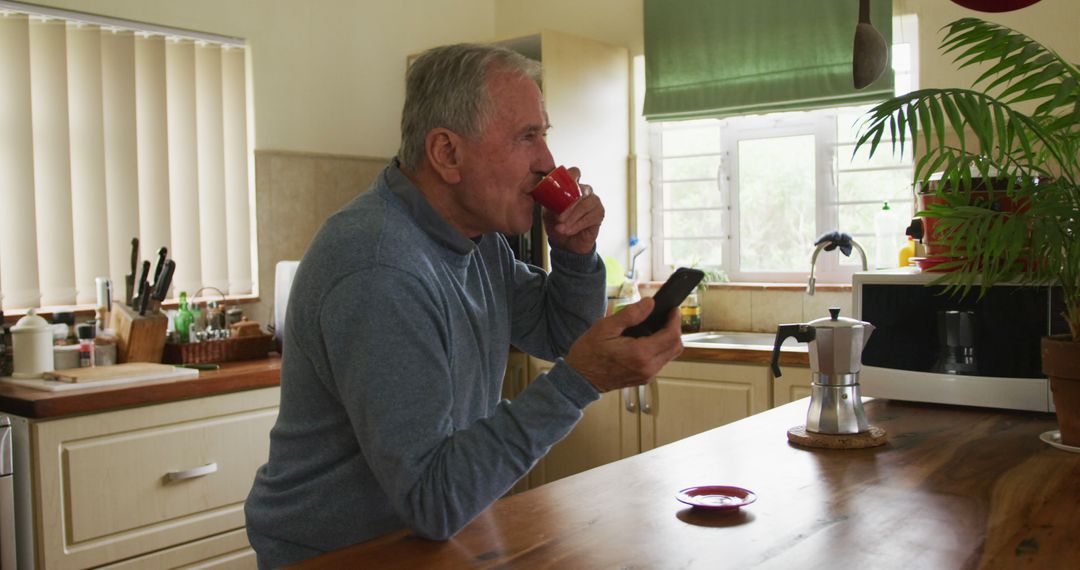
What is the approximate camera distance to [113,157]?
330cm

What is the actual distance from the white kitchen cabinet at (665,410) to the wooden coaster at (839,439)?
141 centimetres

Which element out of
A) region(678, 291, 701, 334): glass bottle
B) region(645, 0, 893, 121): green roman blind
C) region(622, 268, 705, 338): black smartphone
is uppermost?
region(645, 0, 893, 121): green roman blind

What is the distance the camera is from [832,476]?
1464mm

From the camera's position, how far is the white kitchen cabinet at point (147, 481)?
246 centimetres

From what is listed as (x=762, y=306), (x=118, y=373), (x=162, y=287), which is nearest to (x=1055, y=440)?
(x=762, y=306)

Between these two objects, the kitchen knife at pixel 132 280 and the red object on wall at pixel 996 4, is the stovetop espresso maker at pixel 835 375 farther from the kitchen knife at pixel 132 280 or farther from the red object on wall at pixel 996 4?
the kitchen knife at pixel 132 280

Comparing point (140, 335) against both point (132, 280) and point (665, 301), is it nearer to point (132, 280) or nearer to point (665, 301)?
point (132, 280)

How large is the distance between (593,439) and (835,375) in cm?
196

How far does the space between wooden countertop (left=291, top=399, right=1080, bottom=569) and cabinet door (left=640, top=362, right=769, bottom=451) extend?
1415 mm

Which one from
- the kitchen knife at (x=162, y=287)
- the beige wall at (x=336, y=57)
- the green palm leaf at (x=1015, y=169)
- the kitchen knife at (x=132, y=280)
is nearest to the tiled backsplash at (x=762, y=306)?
the beige wall at (x=336, y=57)

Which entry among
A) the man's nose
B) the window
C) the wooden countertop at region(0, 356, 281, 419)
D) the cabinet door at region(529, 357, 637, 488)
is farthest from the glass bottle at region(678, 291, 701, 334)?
the man's nose

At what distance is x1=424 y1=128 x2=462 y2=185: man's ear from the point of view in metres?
1.31

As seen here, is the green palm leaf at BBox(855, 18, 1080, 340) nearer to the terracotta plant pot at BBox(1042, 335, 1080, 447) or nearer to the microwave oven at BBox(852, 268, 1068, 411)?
the terracotta plant pot at BBox(1042, 335, 1080, 447)

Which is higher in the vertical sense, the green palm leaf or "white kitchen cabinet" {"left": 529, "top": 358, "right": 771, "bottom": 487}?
the green palm leaf
